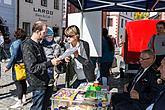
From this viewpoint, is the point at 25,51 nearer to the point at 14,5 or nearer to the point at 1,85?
the point at 1,85

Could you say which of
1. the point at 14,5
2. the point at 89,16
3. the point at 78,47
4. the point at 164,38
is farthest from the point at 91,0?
the point at 14,5

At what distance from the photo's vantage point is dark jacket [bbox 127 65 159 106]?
3.74 m

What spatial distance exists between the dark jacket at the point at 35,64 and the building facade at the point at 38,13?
1962 cm

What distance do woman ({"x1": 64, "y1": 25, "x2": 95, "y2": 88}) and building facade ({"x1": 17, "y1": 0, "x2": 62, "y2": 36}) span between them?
19.1 m

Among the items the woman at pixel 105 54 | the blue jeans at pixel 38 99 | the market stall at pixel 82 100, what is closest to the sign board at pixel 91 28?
the woman at pixel 105 54

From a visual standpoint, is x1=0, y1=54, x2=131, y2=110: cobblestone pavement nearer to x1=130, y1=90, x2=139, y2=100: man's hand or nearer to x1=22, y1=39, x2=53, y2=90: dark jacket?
x1=22, y1=39, x2=53, y2=90: dark jacket

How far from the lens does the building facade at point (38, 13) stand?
2311 centimetres

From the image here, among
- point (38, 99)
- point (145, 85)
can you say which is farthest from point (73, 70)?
point (145, 85)

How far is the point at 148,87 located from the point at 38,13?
74.7 ft

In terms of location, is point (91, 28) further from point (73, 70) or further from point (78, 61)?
point (78, 61)

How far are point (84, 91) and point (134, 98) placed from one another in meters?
0.70

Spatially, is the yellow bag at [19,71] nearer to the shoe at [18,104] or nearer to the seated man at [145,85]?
the shoe at [18,104]

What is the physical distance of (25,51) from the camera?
11.8 feet

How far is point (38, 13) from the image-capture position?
25.7 meters
